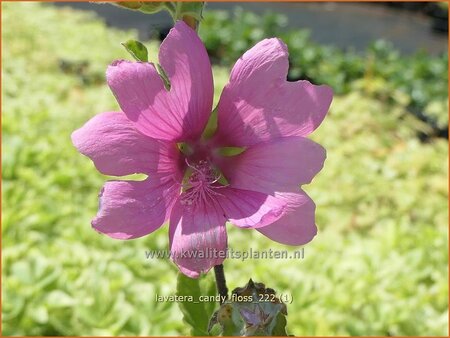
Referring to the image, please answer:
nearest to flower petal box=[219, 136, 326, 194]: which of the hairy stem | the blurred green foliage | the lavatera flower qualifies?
the lavatera flower

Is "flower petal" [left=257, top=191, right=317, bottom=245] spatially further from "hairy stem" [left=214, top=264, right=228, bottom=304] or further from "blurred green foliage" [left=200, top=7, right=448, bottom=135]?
"blurred green foliage" [left=200, top=7, right=448, bottom=135]

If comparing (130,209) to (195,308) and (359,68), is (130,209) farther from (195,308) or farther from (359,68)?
(359,68)

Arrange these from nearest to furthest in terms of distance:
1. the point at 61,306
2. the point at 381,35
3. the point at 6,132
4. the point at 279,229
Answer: the point at 279,229
the point at 61,306
the point at 6,132
the point at 381,35

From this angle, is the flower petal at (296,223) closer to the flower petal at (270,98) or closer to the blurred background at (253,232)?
the flower petal at (270,98)

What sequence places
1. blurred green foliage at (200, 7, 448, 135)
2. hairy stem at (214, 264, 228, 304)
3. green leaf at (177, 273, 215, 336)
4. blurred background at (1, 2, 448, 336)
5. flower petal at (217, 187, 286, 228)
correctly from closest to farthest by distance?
flower petal at (217, 187, 286, 228)
hairy stem at (214, 264, 228, 304)
green leaf at (177, 273, 215, 336)
blurred background at (1, 2, 448, 336)
blurred green foliage at (200, 7, 448, 135)

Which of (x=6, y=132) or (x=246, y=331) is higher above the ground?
(x=246, y=331)

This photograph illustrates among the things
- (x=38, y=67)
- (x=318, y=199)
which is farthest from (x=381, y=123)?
(x=38, y=67)

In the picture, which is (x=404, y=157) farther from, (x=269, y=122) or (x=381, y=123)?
(x=269, y=122)
